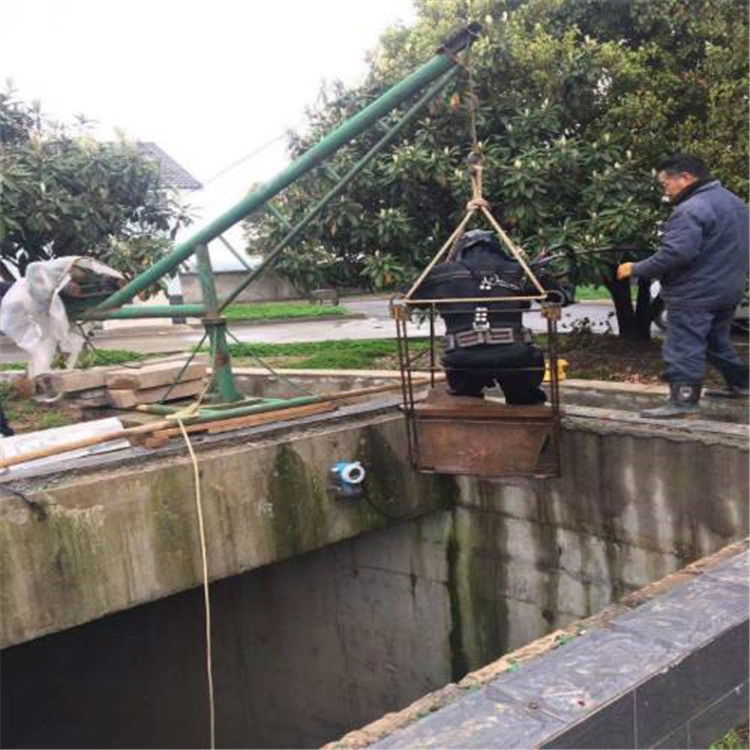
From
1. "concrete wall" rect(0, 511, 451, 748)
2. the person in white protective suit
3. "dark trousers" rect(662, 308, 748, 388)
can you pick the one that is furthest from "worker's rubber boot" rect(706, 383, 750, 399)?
the person in white protective suit

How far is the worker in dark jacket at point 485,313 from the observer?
4.16 meters

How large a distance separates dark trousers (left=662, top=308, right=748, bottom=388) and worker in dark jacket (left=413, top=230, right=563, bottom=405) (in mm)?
971

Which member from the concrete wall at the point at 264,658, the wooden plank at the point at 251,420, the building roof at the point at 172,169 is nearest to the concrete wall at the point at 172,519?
the wooden plank at the point at 251,420

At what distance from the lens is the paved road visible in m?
15.5

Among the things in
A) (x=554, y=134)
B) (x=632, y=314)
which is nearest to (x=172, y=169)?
(x=632, y=314)

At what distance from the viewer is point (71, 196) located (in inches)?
281

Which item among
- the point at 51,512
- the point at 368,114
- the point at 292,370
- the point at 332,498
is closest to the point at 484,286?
the point at 368,114

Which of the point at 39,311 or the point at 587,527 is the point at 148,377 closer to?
the point at 39,311

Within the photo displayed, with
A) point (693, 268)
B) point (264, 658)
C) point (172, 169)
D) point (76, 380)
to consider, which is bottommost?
point (264, 658)

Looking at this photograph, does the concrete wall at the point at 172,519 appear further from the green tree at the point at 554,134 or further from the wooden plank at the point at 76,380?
the wooden plank at the point at 76,380

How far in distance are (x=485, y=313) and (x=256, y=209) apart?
1.89m

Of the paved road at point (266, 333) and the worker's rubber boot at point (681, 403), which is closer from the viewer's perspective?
the worker's rubber boot at point (681, 403)

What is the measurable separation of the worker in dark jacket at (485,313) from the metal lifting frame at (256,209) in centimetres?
105

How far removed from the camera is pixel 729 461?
4332 millimetres
